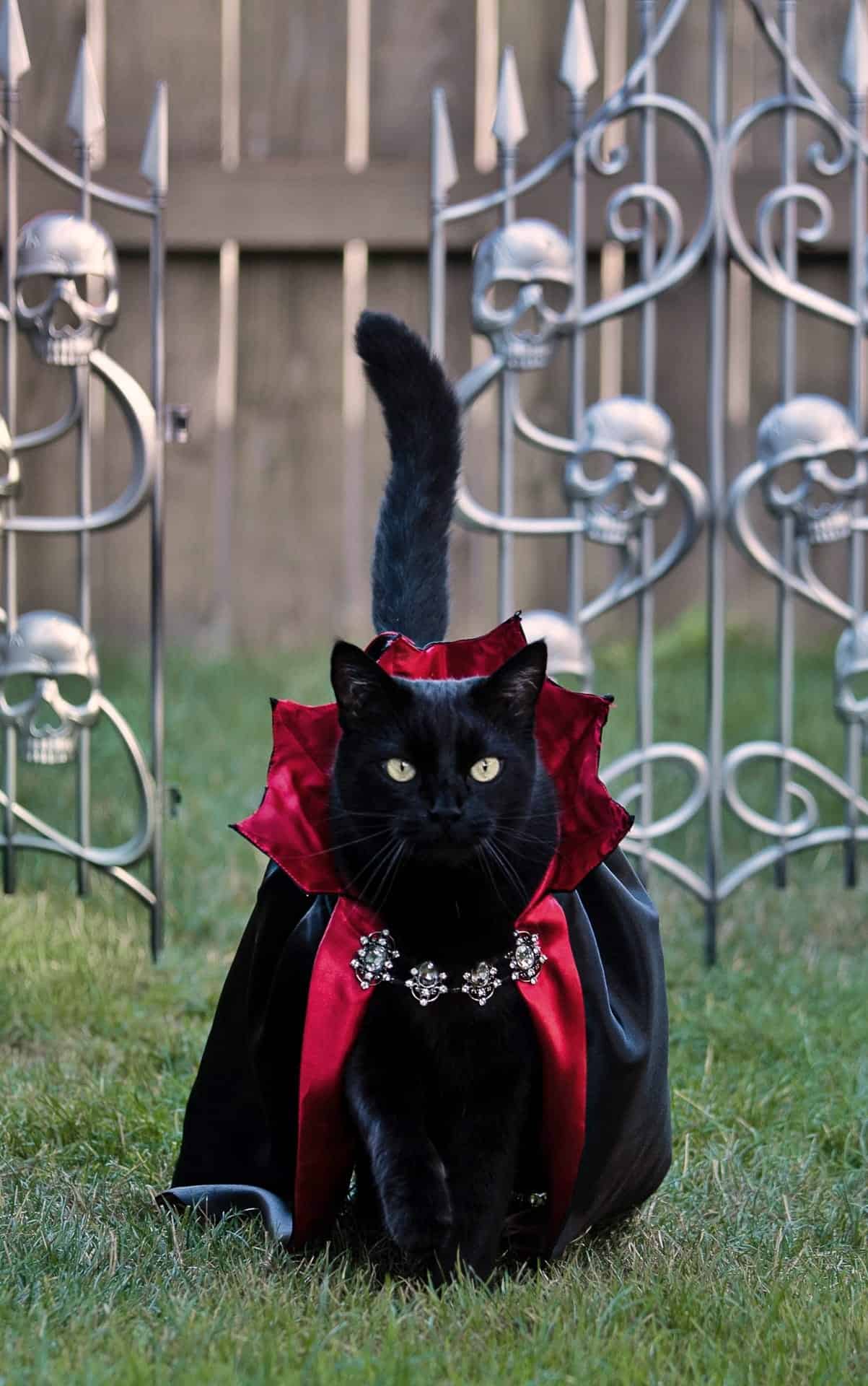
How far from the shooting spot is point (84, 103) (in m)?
2.87

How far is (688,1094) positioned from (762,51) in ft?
10.9

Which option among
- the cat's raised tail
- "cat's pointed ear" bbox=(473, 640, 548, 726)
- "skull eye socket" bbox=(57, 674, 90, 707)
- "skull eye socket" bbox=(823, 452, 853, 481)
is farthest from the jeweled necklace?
"skull eye socket" bbox=(823, 452, 853, 481)

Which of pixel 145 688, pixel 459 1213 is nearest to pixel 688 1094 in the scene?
pixel 459 1213

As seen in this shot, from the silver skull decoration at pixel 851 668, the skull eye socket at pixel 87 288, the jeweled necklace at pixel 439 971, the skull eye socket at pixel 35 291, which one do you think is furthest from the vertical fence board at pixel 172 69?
the jeweled necklace at pixel 439 971

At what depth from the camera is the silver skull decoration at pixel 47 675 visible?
2.95 m

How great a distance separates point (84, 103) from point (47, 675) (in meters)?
1.00

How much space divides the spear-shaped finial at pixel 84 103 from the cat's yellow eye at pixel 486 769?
1.75 m

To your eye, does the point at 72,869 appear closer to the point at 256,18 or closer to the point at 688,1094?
the point at 688,1094

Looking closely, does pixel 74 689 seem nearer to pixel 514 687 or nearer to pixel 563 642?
pixel 563 642

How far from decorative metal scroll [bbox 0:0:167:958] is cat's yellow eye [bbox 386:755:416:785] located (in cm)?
137

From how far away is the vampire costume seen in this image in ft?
5.48

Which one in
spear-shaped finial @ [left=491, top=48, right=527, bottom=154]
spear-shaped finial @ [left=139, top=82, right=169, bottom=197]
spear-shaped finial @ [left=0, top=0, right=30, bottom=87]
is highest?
spear-shaped finial @ [left=0, top=0, right=30, bottom=87]

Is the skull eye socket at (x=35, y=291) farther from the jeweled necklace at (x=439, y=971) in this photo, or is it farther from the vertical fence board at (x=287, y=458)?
the jeweled necklace at (x=439, y=971)

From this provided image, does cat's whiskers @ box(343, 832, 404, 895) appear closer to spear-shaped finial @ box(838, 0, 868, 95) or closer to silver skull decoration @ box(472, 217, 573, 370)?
silver skull decoration @ box(472, 217, 573, 370)
